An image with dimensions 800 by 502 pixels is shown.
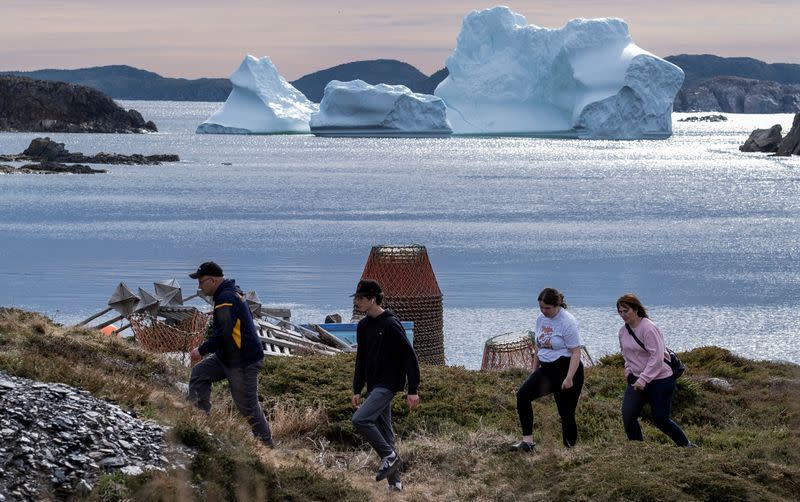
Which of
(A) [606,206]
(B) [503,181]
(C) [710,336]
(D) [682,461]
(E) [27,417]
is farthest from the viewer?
(B) [503,181]

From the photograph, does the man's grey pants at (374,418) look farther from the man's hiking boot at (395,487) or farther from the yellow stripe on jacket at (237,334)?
the yellow stripe on jacket at (237,334)

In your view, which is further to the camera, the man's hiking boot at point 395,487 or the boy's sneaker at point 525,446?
the boy's sneaker at point 525,446

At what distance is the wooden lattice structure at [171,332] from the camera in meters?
14.5

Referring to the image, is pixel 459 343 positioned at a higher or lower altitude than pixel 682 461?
lower

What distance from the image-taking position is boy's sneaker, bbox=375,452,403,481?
27.2 ft

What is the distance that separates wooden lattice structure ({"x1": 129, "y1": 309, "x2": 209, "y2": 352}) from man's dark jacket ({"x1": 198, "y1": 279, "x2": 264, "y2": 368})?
5.83 m

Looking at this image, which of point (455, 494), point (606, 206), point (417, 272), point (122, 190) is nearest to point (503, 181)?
point (606, 206)

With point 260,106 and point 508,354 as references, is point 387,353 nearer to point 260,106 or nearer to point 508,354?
point 508,354

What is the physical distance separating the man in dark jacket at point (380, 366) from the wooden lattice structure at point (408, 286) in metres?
6.80

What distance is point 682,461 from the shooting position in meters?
7.98

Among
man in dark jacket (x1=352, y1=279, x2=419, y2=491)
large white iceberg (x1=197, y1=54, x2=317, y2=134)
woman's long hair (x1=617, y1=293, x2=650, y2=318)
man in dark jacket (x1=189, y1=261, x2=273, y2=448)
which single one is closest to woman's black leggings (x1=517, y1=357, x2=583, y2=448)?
woman's long hair (x1=617, y1=293, x2=650, y2=318)

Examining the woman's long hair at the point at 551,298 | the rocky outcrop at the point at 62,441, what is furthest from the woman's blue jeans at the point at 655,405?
the rocky outcrop at the point at 62,441

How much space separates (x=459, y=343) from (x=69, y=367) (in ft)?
38.6

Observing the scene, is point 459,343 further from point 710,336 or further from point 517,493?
point 517,493
